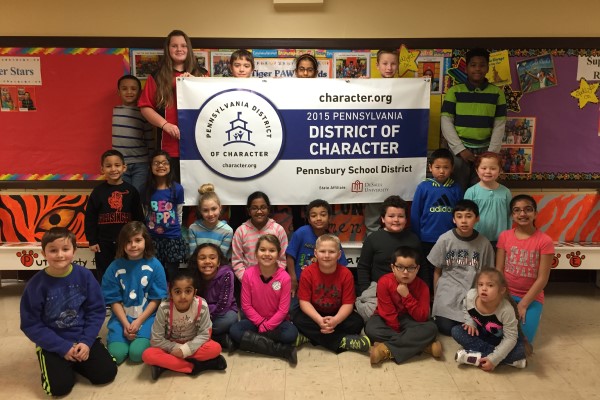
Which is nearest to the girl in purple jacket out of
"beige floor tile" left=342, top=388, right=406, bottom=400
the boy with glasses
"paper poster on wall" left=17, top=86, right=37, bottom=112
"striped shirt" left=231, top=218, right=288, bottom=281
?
"striped shirt" left=231, top=218, right=288, bottom=281

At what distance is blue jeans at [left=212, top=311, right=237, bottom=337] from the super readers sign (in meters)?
0.85

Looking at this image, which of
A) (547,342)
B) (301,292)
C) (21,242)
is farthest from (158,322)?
(547,342)

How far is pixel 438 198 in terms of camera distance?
3436 millimetres

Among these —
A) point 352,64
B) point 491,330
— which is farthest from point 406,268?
point 352,64

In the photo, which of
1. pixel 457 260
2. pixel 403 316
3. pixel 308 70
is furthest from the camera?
pixel 308 70

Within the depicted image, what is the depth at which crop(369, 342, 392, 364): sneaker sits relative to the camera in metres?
2.83

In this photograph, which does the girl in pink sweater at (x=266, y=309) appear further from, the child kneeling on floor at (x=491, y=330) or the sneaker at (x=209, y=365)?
the child kneeling on floor at (x=491, y=330)

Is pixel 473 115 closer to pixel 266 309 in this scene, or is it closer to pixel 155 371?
pixel 266 309

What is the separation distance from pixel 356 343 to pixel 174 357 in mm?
1034

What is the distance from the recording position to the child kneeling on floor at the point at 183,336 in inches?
107

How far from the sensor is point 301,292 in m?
3.10

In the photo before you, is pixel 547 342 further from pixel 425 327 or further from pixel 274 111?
pixel 274 111

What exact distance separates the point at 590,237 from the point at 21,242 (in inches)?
175

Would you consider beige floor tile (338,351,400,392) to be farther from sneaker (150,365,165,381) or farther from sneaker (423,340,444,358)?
sneaker (150,365,165,381)
